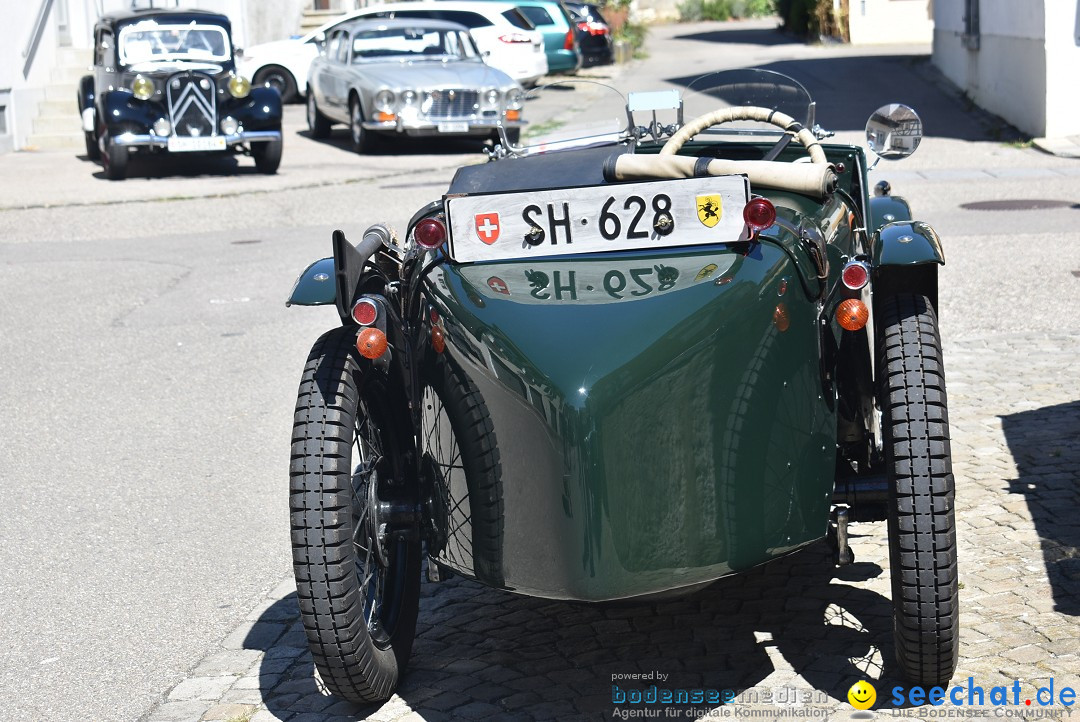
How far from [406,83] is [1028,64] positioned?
8.21 m

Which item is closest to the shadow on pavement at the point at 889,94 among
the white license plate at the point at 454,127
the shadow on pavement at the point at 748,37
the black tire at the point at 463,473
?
the white license plate at the point at 454,127

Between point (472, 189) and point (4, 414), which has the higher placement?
point (472, 189)

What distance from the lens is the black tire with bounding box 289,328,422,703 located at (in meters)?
3.64

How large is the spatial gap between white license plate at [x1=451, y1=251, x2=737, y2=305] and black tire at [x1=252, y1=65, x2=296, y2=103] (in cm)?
2110

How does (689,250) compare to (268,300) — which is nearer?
(689,250)

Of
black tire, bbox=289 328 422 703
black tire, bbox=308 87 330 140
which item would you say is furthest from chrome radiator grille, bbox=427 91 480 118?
black tire, bbox=289 328 422 703

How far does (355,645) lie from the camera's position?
3668 mm

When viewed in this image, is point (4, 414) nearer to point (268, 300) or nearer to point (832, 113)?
point (268, 300)

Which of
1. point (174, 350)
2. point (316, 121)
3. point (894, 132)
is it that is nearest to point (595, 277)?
point (894, 132)

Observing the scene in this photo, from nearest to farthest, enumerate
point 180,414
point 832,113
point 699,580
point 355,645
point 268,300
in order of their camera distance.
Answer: point 699,580 → point 355,645 → point 180,414 → point 268,300 → point 832,113

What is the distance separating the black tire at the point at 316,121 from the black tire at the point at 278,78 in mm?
3107

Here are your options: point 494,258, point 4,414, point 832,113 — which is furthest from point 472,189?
point 832,113

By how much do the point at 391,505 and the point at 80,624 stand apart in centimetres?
142

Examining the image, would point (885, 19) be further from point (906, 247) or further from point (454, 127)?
point (906, 247)
